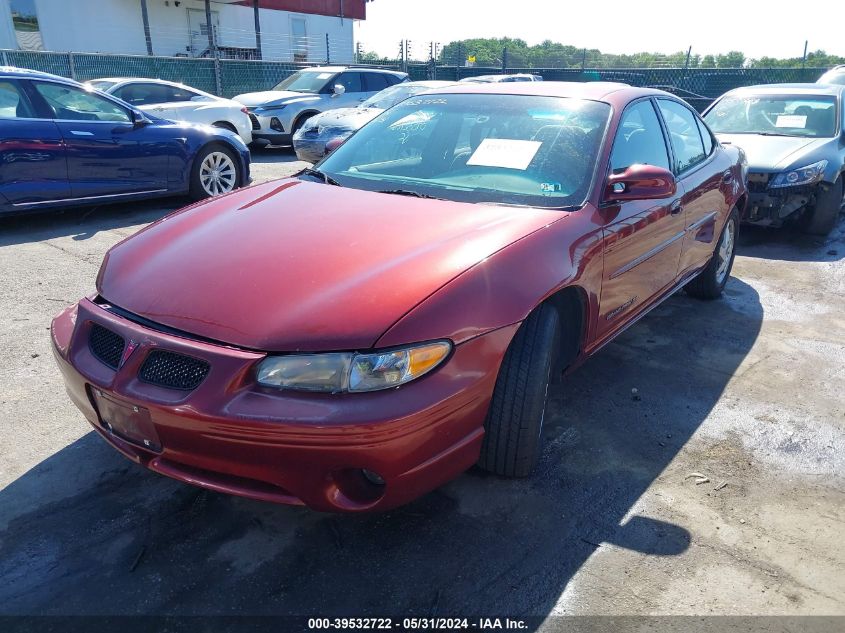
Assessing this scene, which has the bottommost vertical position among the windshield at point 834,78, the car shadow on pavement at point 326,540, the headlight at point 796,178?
the car shadow on pavement at point 326,540

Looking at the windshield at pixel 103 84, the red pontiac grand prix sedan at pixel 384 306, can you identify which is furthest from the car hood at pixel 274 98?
the red pontiac grand prix sedan at pixel 384 306

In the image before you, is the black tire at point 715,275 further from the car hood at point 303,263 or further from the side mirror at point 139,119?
the side mirror at point 139,119

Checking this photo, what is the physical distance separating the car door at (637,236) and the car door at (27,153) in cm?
539

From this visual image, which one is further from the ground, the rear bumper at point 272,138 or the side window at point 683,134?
the side window at point 683,134

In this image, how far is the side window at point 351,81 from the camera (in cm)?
1323

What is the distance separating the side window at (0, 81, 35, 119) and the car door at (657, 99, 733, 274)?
18.7ft

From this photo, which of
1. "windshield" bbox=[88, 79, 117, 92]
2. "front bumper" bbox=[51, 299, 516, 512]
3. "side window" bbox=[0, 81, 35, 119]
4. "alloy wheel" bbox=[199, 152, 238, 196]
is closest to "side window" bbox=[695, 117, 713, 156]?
"front bumper" bbox=[51, 299, 516, 512]

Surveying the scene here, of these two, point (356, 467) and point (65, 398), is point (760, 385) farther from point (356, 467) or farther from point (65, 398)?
point (65, 398)

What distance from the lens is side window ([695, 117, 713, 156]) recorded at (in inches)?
181

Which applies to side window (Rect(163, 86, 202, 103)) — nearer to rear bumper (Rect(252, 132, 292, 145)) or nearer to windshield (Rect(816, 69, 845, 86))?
rear bumper (Rect(252, 132, 292, 145))

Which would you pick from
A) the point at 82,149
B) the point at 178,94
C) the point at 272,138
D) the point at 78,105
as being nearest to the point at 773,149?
the point at 82,149

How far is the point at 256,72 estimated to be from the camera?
16562 millimetres

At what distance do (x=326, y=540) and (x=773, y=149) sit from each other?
6653 mm

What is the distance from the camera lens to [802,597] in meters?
2.22
